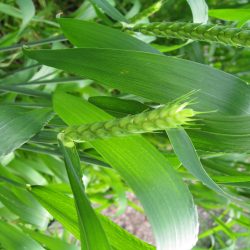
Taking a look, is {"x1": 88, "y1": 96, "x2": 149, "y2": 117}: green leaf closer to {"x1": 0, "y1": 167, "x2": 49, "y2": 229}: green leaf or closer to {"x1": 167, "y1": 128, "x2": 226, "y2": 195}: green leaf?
{"x1": 167, "y1": 128, "x2": 226, "y2": 195}: green leaf

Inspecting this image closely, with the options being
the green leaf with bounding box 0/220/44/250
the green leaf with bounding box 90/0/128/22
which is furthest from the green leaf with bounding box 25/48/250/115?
the green leaf with bounding box 0/220/44/250

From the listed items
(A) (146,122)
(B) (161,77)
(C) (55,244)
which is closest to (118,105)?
(B) (161,77)

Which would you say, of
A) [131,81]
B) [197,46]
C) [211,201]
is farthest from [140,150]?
[211,201]

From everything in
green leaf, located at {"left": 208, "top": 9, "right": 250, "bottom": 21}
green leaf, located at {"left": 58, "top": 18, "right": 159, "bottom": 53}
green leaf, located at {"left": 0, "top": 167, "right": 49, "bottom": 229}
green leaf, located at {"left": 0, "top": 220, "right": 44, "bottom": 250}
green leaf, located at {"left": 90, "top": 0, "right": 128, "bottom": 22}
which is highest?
green leaf, located at {"left": 208, "top": 9, "right": 250, "bottom": 21}

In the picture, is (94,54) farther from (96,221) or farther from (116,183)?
(116,183)

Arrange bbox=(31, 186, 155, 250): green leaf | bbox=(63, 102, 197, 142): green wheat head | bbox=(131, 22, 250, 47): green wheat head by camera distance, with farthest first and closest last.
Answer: bbox=(31, 186, 155, 250): green leaf, bbox=(131, 22, 250, 47): green wheat head, bbox=(63, 102, 197, 142): green wheat head

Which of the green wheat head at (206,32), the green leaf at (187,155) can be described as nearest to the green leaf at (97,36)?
the green wheat head at (206,32)

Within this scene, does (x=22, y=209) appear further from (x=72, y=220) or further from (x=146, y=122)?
(x=146, y=122)

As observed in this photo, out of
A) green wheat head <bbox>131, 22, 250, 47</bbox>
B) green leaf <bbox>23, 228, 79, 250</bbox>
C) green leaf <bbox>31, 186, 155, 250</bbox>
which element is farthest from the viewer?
green leaf <bbox>23, 228, 79, 250</bbox>
